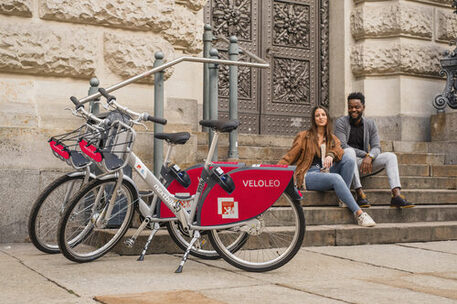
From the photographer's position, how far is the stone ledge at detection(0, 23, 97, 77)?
640cm

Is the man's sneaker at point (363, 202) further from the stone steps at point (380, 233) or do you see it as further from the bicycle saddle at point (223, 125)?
the bicycle saddle at point (223, 125)

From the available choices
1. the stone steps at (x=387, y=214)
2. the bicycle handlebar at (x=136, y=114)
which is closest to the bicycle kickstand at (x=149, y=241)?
the bicycle handlebar at (x=136, y=114)

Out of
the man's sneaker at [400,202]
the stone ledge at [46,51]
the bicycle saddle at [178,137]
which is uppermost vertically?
the stone ledge at [46,51]

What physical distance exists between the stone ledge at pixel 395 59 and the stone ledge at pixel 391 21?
0.16m

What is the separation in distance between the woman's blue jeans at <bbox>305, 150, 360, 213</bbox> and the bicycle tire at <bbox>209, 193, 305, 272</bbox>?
1569 millimetres

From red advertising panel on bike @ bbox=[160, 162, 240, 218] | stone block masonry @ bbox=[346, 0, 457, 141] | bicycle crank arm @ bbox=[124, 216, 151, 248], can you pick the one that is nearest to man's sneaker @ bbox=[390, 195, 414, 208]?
red advertising panel on bike @ bbox=[160, 162, 240, 218]

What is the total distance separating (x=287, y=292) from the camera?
396cm

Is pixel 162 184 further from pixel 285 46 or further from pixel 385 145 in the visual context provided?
pixel 285 46

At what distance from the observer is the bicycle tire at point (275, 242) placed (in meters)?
4.74

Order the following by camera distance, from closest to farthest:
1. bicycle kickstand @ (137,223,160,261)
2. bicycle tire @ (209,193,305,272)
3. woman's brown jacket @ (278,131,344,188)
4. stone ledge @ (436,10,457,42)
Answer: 1. bicycle tire @ (209,193,305,272)
2. bicycle kickstand @ (137,223,160,261)
3. woman's brown jacket @ (278,131,344,188)
4. stone ledge @ (436,10,457,42)

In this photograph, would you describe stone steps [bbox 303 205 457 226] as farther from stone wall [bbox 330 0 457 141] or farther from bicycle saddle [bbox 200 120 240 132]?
stone wall [bbox 330 0 457 141]

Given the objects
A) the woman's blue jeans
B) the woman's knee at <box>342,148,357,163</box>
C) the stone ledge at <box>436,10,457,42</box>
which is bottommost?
the woman's blue jeans

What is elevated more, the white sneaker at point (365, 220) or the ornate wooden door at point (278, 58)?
the ornate wooden door at point (278, 58)

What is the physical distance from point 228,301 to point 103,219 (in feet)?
5.44
